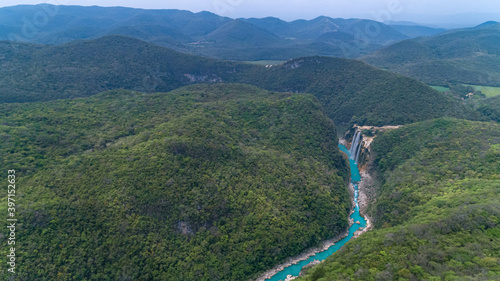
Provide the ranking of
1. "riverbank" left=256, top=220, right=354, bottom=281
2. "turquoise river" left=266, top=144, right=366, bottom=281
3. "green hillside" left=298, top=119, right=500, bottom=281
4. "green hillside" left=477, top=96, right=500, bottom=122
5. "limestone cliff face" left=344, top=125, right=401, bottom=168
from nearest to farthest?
"green hillside" left=298, top=119, right=500, bottom=281 < "riverbank" left=256, top=220, right=354, bottom=281 < "turquoise river" left=266, top=144, right=366, bottom=281 < "limestone cliff face" left=344, top=125, right=401, bottom=168 < "green hillside" left=477, top=96, right=500, bottom=122

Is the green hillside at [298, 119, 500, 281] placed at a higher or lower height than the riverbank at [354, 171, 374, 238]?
higher

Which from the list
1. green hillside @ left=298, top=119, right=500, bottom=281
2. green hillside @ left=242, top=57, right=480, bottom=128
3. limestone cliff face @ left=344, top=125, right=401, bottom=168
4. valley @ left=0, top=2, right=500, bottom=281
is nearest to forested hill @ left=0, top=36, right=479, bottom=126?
green hillside @ left=242, top=57, right=480, bottom=128

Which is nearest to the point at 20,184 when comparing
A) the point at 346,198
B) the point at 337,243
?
the point at 337,243

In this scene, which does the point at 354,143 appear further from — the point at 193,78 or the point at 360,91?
the point at 193,78

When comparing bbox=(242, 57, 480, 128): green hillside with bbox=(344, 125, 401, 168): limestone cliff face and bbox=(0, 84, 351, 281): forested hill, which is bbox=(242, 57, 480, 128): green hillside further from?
bbox=(0, 84, 351, 281): forested hill

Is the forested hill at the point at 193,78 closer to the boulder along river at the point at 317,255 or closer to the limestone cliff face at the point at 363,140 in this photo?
the limestone cliff face at the point at 363,140

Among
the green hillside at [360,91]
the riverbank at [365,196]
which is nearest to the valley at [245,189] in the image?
the riverbank at [365,196]
